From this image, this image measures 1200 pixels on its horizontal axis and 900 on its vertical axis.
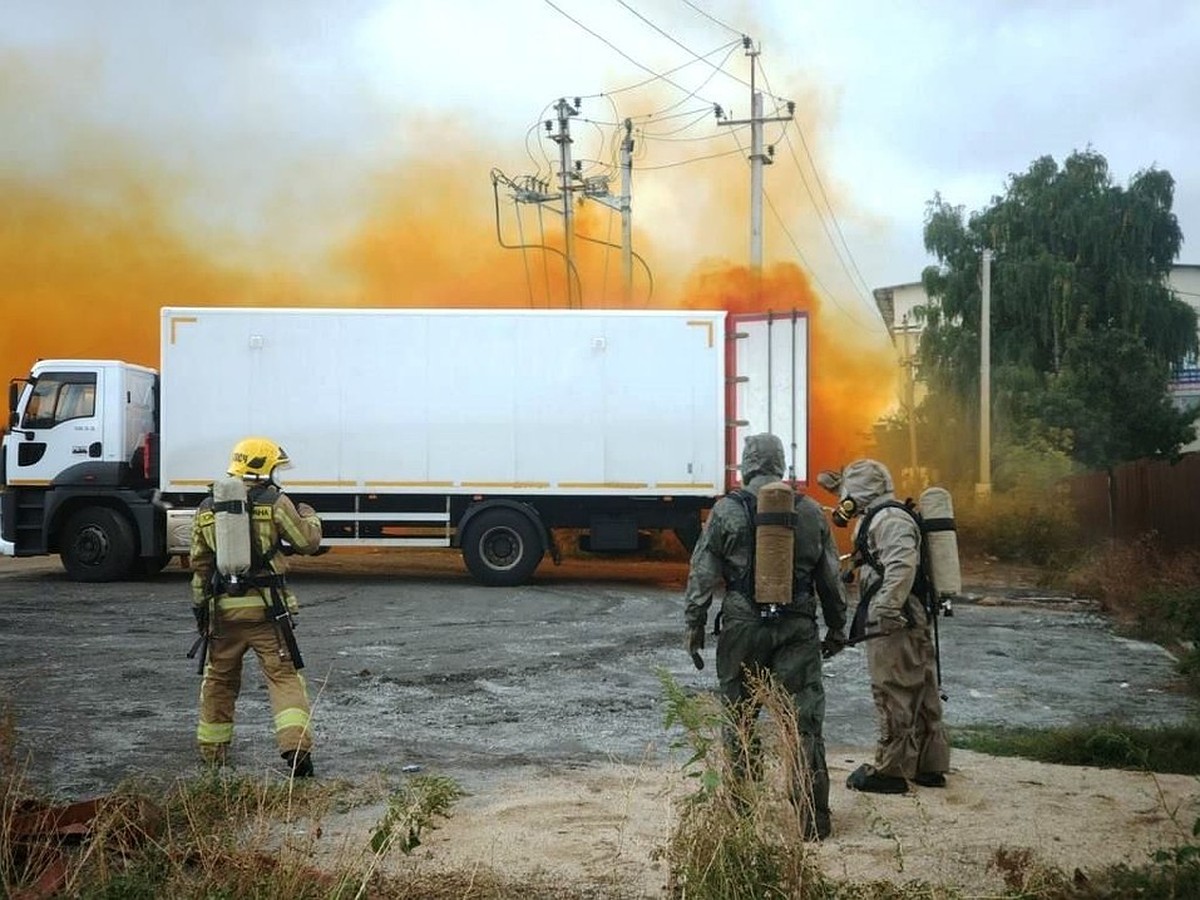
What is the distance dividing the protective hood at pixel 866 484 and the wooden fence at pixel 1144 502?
10852 millimetres

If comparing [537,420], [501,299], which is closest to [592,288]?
[501,299]

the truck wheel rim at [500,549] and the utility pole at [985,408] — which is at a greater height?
Result: the utility pole at [985,408]

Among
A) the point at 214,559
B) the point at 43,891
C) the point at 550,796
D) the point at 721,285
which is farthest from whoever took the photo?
the point at 721,285

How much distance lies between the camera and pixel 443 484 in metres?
16.9

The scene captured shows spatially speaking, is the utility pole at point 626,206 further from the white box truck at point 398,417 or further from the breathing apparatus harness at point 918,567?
A: the breathing apparatus harness at point 918,567

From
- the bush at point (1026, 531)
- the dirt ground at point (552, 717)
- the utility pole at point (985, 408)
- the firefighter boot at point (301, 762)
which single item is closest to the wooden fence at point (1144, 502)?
the bush at point (1026, 531)

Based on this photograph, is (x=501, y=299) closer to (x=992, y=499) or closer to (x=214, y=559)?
(x=992, y=499)

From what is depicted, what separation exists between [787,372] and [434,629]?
5.95 meters

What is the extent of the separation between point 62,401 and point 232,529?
11198mm

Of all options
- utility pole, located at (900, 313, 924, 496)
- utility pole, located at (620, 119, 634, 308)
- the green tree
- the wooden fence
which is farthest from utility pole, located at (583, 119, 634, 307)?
the green tree

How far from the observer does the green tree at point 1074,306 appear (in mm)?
34875

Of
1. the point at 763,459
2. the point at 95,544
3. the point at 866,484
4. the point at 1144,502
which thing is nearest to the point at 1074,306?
the point at 1144,502

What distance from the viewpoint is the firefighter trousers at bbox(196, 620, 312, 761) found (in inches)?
268

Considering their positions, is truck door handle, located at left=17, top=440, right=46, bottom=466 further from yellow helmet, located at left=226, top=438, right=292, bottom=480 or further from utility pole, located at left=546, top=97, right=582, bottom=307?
utility pole, located at left=546, top=97, right=582, bottom=307
